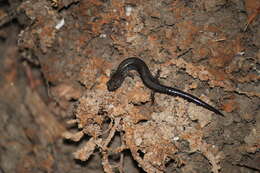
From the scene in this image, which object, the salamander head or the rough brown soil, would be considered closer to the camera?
the rough brown soil

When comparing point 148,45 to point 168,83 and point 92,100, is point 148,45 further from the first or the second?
point 92,100

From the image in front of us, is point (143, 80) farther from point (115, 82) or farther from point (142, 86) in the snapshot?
point (115, 82)

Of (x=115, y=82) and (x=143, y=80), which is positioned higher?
(x=115, y=82)

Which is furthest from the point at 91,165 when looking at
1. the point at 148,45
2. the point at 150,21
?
the point at 150,21

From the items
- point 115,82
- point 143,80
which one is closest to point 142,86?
point 143,80
